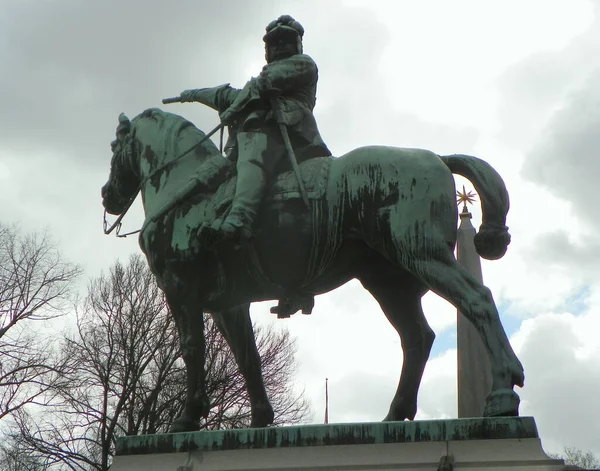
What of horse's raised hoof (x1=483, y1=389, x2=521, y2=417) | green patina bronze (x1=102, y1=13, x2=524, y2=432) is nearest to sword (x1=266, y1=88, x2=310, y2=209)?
green patina bronze (x1=102, y1=13, x2=524, y2=432)

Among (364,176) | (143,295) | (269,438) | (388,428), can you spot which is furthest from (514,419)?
(143,295)

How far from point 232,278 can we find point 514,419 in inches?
96.0

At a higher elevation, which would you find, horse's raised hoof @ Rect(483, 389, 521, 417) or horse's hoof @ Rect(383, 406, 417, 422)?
horse's hoof @ Rect(383, 406, 417, 422)

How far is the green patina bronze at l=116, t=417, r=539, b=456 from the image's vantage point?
4.86m

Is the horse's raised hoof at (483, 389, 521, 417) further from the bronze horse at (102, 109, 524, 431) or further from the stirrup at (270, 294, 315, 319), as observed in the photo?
the stirrup at (270, 294, 315, 319)

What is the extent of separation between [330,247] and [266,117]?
1275 mm

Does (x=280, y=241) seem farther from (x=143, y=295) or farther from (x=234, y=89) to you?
(x=143, y=295)

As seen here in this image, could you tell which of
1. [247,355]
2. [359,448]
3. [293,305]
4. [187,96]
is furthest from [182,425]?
[187,96]

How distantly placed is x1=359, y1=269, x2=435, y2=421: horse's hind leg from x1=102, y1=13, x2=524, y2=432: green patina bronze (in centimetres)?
1

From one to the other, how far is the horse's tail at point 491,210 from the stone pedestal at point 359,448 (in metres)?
1.38

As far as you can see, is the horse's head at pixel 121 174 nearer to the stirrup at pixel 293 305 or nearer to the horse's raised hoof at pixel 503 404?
the stirrup at pixel 293 305

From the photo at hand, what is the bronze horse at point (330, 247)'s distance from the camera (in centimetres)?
568

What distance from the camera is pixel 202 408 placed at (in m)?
6.26

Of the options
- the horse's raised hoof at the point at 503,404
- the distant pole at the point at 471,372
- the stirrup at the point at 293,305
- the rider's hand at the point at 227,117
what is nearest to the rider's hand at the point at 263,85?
the rider's hand at the point at 227,117
